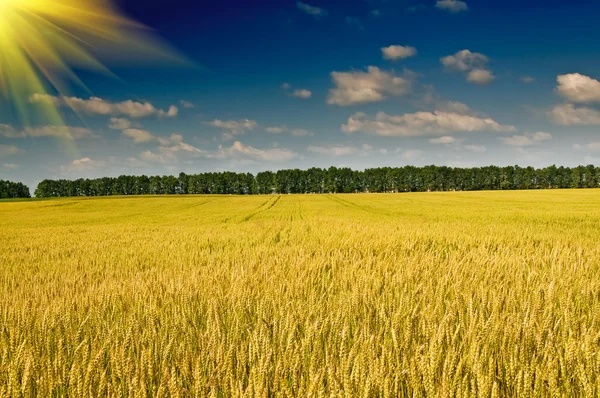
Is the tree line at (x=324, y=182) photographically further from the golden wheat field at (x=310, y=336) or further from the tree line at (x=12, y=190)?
the golden wheat field at (x=310, y=336)

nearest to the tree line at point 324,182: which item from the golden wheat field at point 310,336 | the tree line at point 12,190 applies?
the tree line at point 12,190

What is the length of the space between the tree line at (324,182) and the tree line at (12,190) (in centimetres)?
1038

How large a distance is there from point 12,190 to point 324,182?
127 m

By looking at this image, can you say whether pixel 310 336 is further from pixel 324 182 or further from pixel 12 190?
pixel 12 190

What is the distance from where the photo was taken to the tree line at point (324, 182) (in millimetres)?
143875

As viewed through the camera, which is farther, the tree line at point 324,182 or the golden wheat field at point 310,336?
the tree line at point 324,182

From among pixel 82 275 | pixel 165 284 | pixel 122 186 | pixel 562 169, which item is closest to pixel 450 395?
pixel 165 284

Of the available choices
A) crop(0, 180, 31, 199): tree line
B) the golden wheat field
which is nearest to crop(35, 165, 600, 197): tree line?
crop(0, 180, 31, 199): tree line

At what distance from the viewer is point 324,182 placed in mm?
154000

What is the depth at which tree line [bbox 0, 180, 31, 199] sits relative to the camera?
410ft

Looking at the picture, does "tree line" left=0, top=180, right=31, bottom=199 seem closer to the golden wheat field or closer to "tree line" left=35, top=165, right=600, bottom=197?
"tree line" left=35, top=165, right=600, bottom=197

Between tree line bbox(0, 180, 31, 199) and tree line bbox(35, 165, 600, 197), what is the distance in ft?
34.1

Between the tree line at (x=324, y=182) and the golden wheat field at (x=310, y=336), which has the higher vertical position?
the tree line at (x=324, y=182)

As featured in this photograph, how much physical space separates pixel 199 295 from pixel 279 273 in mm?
1206
